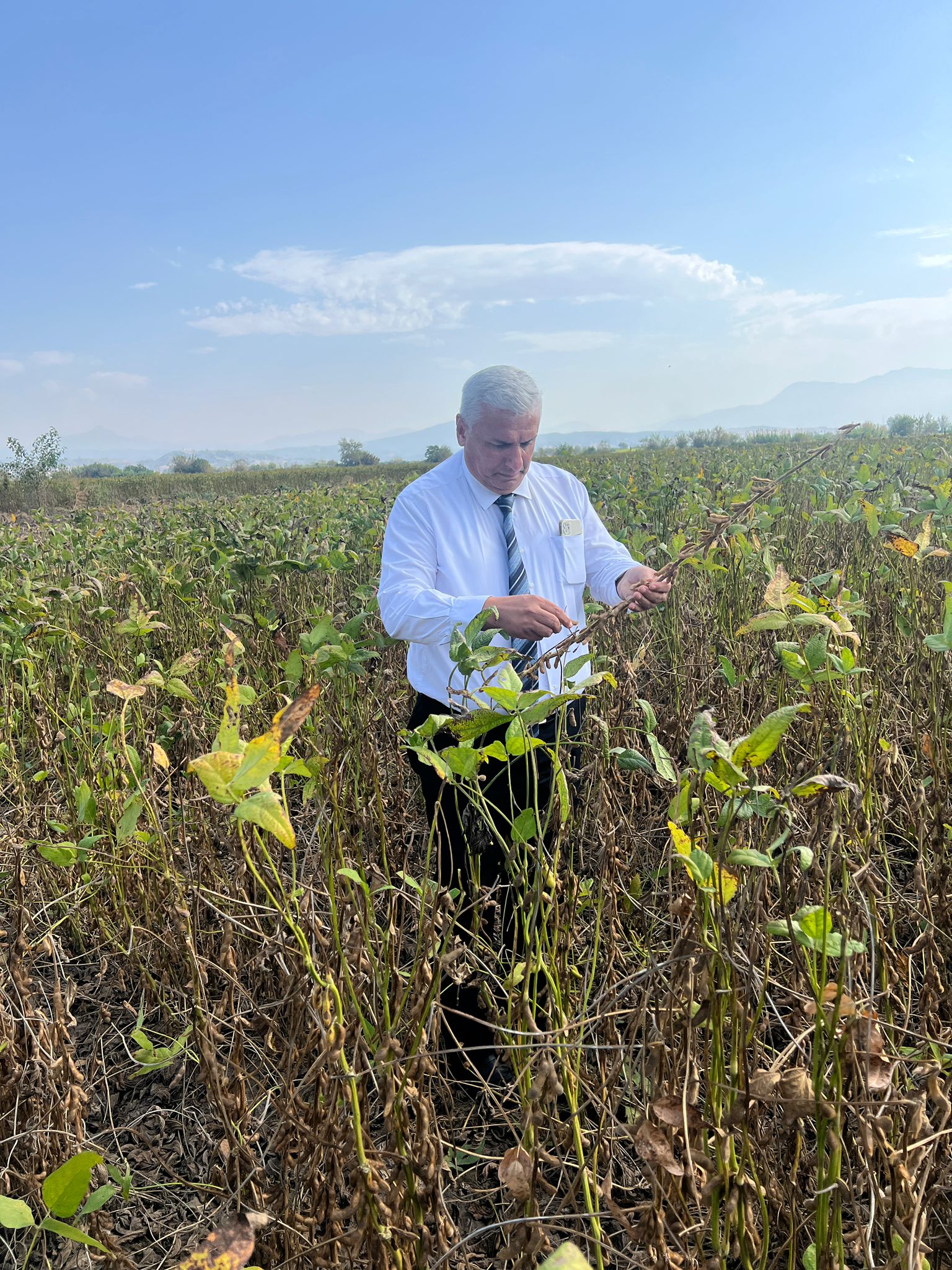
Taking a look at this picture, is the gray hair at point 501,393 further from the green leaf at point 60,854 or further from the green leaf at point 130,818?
the green leaf at point 60,854

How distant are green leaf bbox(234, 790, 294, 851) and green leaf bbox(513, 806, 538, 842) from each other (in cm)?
48

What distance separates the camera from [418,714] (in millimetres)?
2105

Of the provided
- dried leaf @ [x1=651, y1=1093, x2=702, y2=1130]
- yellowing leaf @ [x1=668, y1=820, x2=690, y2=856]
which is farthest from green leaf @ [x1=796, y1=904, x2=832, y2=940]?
dried leaf @ [x1=651, y1=1093, x2=702, y2=1130]

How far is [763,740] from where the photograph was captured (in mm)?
748

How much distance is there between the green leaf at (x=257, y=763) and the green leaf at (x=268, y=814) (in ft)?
0.07

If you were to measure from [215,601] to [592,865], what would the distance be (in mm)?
2873

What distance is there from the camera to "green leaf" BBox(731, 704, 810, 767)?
726mm

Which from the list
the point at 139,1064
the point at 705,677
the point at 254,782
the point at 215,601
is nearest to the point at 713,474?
the point at 215,601

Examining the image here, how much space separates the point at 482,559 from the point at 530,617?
1.62 feet

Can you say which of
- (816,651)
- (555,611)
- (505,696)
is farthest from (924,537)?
(505,696)

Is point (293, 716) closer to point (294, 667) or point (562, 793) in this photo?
point (562, 793)

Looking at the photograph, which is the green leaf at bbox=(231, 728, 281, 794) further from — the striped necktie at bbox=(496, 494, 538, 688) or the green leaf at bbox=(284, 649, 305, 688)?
the striped necktie at bbox=(496, 494, 538, 688)

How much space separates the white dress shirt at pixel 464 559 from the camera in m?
1.89

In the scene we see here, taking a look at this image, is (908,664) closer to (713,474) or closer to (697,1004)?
(697,1004)
